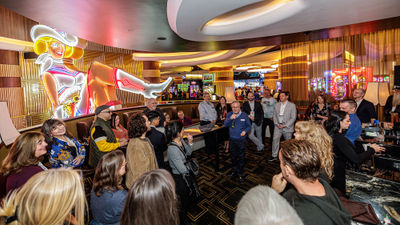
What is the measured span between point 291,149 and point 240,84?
857 inches

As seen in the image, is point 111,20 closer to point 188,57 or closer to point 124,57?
point 124,57

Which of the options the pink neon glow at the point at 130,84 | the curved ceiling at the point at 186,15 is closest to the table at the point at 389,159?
the curved ceiling at the point at 186,15

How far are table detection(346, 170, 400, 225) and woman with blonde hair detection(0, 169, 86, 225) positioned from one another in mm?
2024

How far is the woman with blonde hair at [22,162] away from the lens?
1566 millimetres

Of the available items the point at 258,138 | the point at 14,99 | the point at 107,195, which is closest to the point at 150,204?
the point at 107,195

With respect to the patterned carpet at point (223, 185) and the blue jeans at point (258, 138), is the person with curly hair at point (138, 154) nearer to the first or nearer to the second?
the patterned carpet at point (223, 185)

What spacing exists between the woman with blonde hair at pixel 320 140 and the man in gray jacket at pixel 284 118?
2.34 metres

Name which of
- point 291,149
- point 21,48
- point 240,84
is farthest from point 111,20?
point 240,84

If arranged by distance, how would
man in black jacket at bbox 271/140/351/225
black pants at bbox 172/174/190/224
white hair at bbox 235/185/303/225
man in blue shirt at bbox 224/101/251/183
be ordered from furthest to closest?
man in blue shirt at bbox 224/101/251/183 → black pants at bbox 172/174/190/224 → man in black jacket at bbox 271/140/351/225 → white hair at bbox 235/185/303/225

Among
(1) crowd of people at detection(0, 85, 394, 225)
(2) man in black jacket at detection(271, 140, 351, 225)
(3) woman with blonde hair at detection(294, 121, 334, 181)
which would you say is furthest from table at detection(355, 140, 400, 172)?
(2) man in black jacket at detection(271, 140, 351, 225)

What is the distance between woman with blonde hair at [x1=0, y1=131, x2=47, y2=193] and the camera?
1566 millimetres

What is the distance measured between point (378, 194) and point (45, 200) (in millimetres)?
2425

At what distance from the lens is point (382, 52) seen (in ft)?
18.4

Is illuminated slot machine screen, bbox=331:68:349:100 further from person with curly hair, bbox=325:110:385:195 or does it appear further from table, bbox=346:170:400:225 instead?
table, bbox=346:170:400:225
